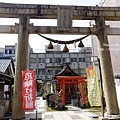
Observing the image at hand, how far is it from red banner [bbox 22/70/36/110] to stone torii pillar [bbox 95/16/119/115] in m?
4.79

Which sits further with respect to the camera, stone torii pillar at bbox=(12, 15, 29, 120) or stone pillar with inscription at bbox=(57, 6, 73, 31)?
stone pillar with inscription at bbox=(57, 6, 73, 31)

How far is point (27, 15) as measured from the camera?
1116 centimetres

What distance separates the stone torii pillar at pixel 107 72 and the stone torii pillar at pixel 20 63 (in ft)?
17.1

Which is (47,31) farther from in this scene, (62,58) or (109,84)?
(62,58)

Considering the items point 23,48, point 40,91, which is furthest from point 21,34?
point 40,91

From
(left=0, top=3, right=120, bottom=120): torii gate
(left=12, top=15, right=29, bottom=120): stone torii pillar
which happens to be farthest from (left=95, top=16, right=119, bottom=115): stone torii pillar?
(left=12, top=15, right=29, bottom=120): stone torii pillar

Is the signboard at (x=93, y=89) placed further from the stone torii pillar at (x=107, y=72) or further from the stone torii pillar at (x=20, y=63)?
the stone torii pillar at (x=20, y=63)

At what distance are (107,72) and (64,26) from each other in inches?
171

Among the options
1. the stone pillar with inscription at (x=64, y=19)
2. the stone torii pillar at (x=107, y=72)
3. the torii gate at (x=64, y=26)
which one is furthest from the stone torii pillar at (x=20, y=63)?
the stone torii pillar at (x=107, y=72)

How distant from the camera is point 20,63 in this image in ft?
33.4

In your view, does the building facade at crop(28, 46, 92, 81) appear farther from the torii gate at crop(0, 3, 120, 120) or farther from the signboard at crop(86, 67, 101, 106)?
the torii gate at crop(0, 3, 120, 120)

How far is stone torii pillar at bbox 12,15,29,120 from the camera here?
31.6ft

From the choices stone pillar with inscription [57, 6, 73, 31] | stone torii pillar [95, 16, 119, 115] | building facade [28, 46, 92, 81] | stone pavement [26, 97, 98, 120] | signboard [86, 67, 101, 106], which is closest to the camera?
stone torii pillar [95, 16, 119, 115]

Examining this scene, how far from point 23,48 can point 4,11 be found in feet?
9.69
